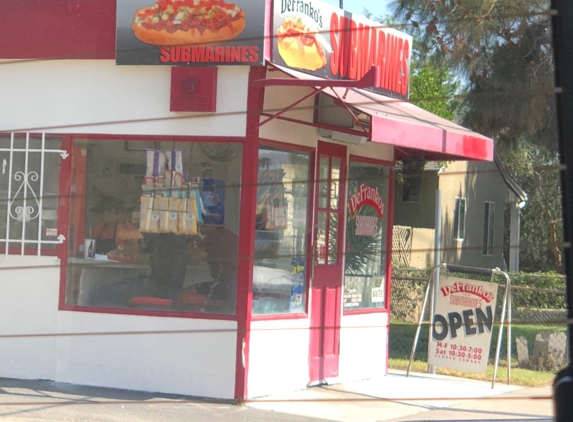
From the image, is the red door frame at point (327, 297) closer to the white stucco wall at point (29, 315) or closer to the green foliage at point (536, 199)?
the white stucco wall at point (29, 315)

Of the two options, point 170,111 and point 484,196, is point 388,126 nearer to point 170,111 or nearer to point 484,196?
point 170,111

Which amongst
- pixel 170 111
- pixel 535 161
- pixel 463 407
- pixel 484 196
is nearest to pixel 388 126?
pixel 170 111

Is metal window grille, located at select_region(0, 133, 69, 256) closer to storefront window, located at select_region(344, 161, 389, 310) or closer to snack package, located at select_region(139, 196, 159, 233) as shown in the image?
snack package, located at select_region(139, 196, 159, 233)

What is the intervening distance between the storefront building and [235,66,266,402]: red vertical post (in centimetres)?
1

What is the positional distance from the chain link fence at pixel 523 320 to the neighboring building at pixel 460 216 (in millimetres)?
3177

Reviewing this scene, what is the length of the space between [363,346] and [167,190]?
2.77 metres

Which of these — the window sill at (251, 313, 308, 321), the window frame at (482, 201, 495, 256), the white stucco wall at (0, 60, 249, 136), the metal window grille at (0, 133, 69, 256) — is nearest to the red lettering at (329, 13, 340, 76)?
the white stucco wall at (0, 60, 249, 136)

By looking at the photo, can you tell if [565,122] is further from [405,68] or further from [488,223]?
[488,223]

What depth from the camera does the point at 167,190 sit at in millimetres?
7309

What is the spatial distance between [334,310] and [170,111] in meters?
2.58

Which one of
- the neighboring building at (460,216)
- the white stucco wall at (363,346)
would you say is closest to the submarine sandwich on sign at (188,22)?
the white stucco wall at (363,346)

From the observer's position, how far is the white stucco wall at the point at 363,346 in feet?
27.6

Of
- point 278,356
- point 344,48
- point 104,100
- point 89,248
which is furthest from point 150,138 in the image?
point 278,356

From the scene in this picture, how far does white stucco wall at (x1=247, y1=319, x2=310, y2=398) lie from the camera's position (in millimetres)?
7164
